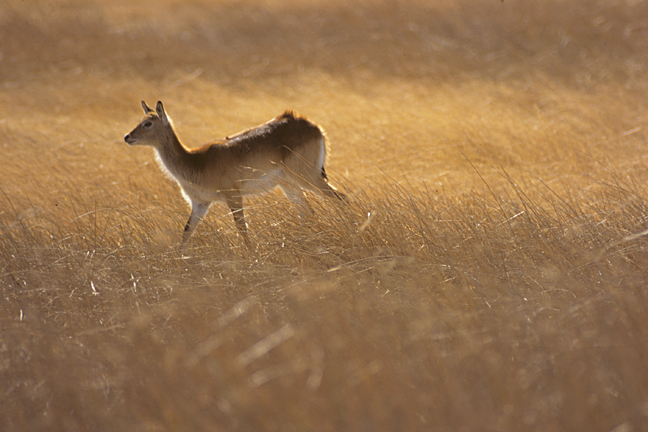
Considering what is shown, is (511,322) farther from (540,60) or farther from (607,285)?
(540,60)

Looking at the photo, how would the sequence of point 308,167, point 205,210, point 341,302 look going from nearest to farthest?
1. point 341,302
2. point 205,210
3. point 308,167

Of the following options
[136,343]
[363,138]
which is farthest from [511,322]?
[363,138]

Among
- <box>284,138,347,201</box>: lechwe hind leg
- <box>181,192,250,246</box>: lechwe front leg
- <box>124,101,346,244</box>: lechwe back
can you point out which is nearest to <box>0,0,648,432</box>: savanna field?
<box>181,192,250,246</box>: lechwe front leg

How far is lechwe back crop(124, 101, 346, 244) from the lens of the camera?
592cm

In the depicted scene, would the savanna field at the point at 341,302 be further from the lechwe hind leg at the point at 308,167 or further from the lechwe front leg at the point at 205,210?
the lechwe hind leg at the point at 308,167

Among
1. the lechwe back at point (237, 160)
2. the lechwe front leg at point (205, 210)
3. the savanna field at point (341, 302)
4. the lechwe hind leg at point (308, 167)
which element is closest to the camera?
the savanna field at point (341, 302)

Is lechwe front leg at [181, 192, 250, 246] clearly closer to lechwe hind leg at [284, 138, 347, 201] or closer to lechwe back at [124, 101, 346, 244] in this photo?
lechwe back at [124, 101, 346, 244]

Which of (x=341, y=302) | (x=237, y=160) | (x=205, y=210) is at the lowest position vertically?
(x=205, y=210)

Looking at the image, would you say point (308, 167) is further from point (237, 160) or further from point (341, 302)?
point (341, 302)

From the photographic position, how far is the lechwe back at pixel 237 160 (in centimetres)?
592

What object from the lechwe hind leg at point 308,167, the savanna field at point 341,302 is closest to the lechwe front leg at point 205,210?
the savanna field at point 341,302

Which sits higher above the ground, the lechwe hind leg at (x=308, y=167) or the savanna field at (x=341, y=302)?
the savanna field at (x=341, y=302)

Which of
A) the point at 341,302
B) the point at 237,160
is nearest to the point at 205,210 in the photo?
the point at 237,160

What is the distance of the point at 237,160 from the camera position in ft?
19.7
